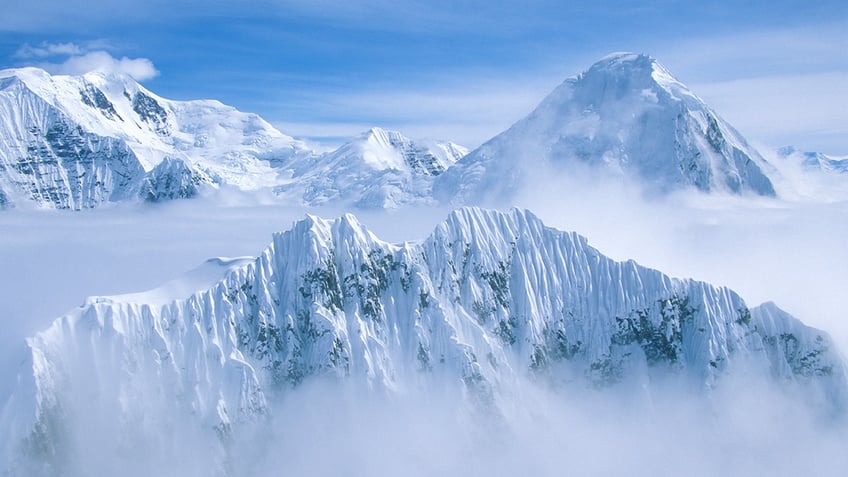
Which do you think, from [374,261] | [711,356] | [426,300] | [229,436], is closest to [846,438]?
[711,356]

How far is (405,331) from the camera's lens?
168750mm

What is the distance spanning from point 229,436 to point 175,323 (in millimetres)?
29650

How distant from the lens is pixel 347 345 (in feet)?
531

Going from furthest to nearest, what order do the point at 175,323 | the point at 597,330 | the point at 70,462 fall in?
the point at 597,330 → the point at 175,323 → the point at 70,462

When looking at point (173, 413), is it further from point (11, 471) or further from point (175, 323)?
point (11, 471)

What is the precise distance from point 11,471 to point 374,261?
90.5 meters

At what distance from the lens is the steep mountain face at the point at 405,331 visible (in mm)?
146750

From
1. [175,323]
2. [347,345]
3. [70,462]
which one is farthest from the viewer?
[347,345]

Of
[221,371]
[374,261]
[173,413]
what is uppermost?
[374,261]

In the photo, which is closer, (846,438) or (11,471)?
(11,471)

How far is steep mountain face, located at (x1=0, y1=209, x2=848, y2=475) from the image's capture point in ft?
481

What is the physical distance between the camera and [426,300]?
167m

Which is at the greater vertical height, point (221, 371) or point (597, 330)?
point (597, 330)

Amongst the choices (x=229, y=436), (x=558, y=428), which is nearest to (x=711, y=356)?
A: (x=558, y=428)
